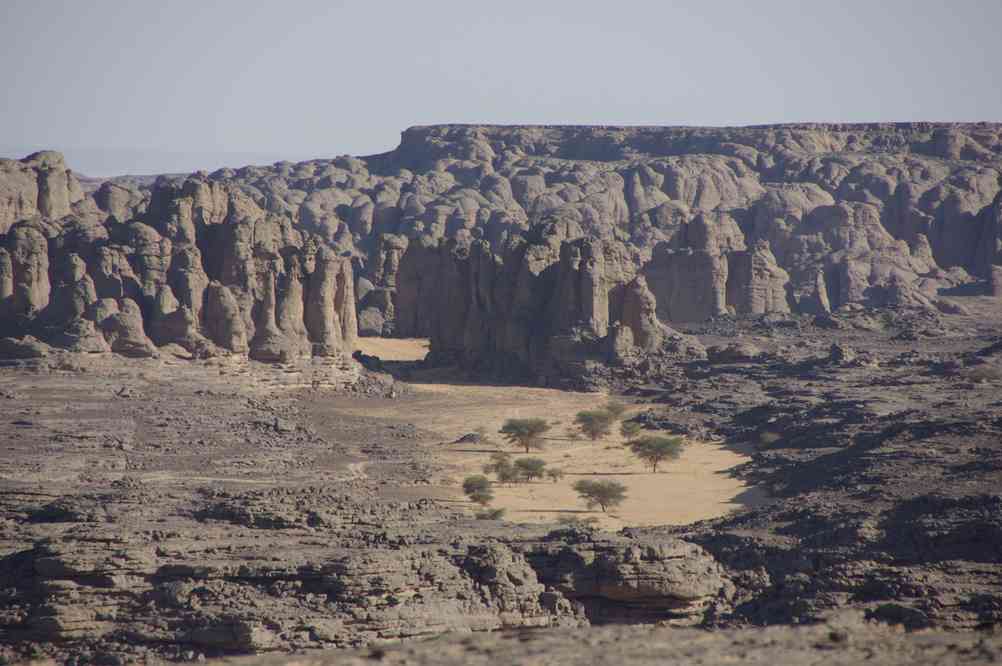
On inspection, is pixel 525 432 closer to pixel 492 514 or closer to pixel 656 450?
pixel 656 450

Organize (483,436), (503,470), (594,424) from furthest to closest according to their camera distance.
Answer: (594,424)
(483,436)
(503,470)

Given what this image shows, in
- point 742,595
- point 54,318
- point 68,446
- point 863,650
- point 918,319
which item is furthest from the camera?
point 918,319

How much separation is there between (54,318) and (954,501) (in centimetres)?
4292

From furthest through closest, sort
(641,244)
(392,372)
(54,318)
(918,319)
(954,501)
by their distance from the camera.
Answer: (641,244), (918,319), (392,372), (54,318), (954,501)

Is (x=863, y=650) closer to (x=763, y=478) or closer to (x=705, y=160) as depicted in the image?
(x=763, y=478)

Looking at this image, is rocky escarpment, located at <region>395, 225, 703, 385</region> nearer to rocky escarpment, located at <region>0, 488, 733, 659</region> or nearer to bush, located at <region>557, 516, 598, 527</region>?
bush, located at <region>557, 516, 598, 527</region>

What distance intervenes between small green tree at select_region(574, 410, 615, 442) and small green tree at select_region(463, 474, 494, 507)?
1496 centimetres

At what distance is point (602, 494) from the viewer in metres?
50.4

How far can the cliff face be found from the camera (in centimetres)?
7000

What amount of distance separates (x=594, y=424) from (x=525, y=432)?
180 inches

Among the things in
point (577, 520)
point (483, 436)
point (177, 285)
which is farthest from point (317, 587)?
point (177, 285)

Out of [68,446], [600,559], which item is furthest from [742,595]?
[68,446]

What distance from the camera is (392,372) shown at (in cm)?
8325

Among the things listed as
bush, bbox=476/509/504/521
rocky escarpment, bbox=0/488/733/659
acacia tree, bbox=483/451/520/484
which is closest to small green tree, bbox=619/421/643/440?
acacia tree, bbox=483/451/520/484
